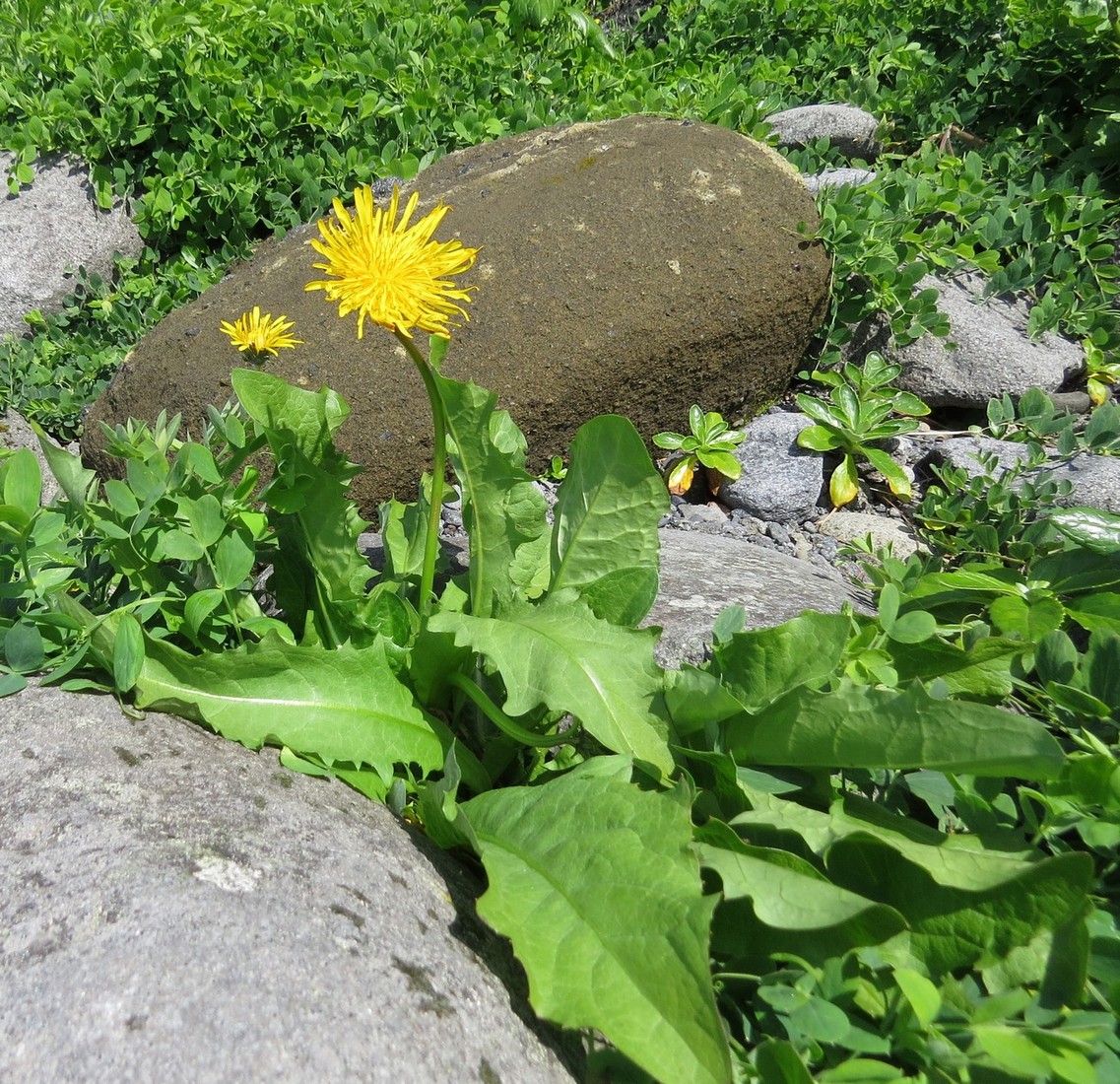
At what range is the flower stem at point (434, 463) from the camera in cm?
169

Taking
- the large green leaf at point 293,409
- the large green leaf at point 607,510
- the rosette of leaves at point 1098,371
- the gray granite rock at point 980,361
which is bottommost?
the rosette of leaves at point 1098,371

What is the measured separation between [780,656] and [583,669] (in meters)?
0.39

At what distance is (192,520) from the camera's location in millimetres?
1953

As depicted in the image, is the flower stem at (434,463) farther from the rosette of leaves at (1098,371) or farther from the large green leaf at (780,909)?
the rosette of leaves at (1098,371)

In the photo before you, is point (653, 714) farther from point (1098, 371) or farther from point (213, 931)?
point (1098, 371)

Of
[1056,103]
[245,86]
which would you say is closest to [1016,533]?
[1056,103]

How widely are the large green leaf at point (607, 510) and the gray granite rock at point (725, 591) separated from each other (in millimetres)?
290

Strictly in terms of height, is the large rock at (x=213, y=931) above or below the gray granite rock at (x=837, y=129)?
above

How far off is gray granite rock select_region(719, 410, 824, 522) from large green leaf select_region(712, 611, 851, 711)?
1970 mm

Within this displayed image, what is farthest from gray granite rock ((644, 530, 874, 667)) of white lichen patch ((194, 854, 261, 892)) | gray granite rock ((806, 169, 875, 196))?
gray granite rock ((806, 169, 875, 196))

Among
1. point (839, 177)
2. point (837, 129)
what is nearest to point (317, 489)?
point (839, 177)

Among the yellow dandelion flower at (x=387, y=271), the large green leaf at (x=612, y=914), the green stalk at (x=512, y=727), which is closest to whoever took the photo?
the large green leaf at (x=612, y=914)

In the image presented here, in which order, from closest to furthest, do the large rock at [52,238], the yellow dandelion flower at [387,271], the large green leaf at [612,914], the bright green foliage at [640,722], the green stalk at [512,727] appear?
the large green leaf at [612,914], the bright green foliage at [640,722], the yellow dandelion flower at [387,271], the green stalk at [512,727], the large rock at [52,238]

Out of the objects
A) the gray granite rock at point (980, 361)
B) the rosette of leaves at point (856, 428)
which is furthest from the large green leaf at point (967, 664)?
the gray granite rock at point (980, 361)
